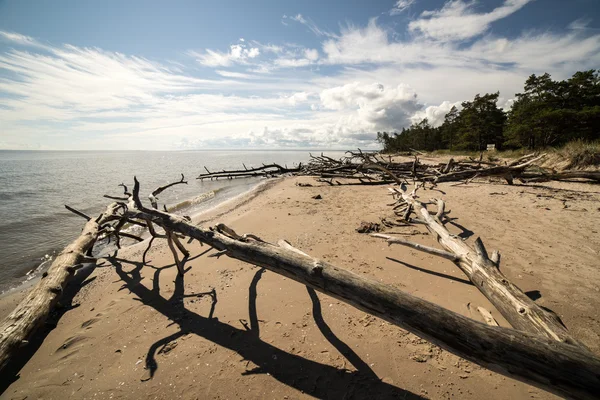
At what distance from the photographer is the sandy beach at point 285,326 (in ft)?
7.57

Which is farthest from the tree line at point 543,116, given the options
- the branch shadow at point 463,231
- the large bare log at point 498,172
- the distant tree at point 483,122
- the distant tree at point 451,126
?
the branch shadow at point 463,231

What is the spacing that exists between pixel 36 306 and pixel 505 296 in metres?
6.38

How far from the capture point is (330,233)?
5.96m

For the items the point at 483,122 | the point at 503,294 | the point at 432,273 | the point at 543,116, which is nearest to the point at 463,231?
the point at 432,273

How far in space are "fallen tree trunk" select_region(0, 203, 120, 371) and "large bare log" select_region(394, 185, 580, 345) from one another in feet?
18.7

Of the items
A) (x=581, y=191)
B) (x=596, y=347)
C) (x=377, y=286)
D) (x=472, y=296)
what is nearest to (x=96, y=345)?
(x=377, y=286)

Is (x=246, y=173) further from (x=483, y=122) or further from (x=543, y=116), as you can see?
(x=483, y=122)

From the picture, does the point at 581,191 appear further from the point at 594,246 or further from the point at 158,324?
the point at 158,324

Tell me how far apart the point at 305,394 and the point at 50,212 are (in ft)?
47.1

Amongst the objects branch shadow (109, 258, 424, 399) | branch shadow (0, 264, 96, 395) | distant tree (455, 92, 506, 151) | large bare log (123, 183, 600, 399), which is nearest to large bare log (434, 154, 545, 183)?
large bare log (123, 183, 600, 399)

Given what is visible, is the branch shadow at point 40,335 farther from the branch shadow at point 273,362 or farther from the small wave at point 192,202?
the small wave at point 192,202

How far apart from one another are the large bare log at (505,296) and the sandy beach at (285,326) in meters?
0.33

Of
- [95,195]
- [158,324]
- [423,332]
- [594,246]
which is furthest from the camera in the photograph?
[95,195]

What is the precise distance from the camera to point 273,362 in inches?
99.7
